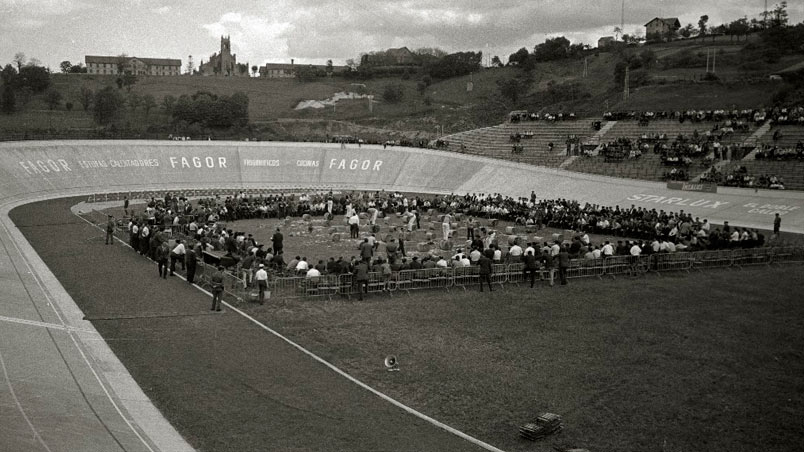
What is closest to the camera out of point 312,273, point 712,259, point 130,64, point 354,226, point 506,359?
point 506,359

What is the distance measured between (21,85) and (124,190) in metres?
62.1

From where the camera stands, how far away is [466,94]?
120 metres

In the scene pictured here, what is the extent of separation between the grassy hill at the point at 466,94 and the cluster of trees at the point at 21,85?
1.40 metres

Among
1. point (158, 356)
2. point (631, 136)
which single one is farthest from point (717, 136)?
point (158, 356)

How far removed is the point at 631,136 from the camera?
60.3m

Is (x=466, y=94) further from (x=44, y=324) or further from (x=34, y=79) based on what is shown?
(x=44, y=324)

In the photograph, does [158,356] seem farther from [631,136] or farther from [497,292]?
[631,136]

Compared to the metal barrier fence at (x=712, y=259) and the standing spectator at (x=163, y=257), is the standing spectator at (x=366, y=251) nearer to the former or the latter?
the standing spectator at (x=163, y=257)

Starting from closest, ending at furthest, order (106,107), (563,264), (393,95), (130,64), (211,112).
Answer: (563,264) → (211,112) → (106,107) → (393,95) → (130,64)

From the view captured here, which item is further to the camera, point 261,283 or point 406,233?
point 406,233

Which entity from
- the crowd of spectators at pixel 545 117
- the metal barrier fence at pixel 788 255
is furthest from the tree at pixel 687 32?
the metal barrier fence at pixel 788 255

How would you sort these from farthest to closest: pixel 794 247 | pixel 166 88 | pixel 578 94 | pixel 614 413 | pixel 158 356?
pixel 166 88 < pixel 578 94 < pixel 794 247 < pixel 158 356 < pixel 614 413

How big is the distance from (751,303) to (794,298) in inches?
75.0

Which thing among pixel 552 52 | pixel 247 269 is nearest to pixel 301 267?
pixel 247 269
